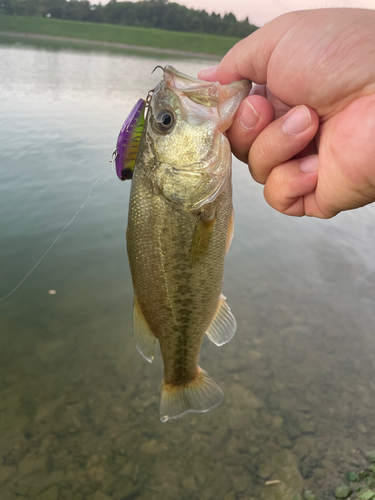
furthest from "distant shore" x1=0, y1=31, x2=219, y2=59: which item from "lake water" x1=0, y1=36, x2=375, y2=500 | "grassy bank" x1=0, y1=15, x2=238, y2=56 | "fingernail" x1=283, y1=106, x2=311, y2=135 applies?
"fingernail" x1=283, y1=106, x2=311, y2=135

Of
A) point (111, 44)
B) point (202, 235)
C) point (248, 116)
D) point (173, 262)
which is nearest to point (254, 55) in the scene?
point (248, 116)

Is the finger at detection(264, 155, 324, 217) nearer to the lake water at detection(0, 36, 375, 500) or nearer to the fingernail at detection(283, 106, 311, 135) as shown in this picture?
the fingernail at detection(283, 106, 311, 135)

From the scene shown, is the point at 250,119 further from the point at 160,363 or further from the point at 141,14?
the point at 141,14

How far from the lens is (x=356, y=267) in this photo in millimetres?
6168

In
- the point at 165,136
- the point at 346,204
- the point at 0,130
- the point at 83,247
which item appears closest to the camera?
the point at 165,136

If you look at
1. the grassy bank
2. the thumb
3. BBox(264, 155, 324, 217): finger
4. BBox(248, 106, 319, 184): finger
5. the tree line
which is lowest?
BBox(264, 155, 324, 217): finger

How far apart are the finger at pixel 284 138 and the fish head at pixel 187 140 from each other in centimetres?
24

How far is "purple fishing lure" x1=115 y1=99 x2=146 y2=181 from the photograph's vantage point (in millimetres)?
1721

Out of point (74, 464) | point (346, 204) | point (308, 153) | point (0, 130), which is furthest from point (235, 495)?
point (0, 130)

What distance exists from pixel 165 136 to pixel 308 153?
3.00 feet

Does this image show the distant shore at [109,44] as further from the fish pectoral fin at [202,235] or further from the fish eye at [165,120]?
the fish pectoral fin at [202,235]

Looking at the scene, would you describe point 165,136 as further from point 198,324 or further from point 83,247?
point 83,247

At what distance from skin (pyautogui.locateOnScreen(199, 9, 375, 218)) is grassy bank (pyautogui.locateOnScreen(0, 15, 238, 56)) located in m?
44.1

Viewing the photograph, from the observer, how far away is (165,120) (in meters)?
1.62
